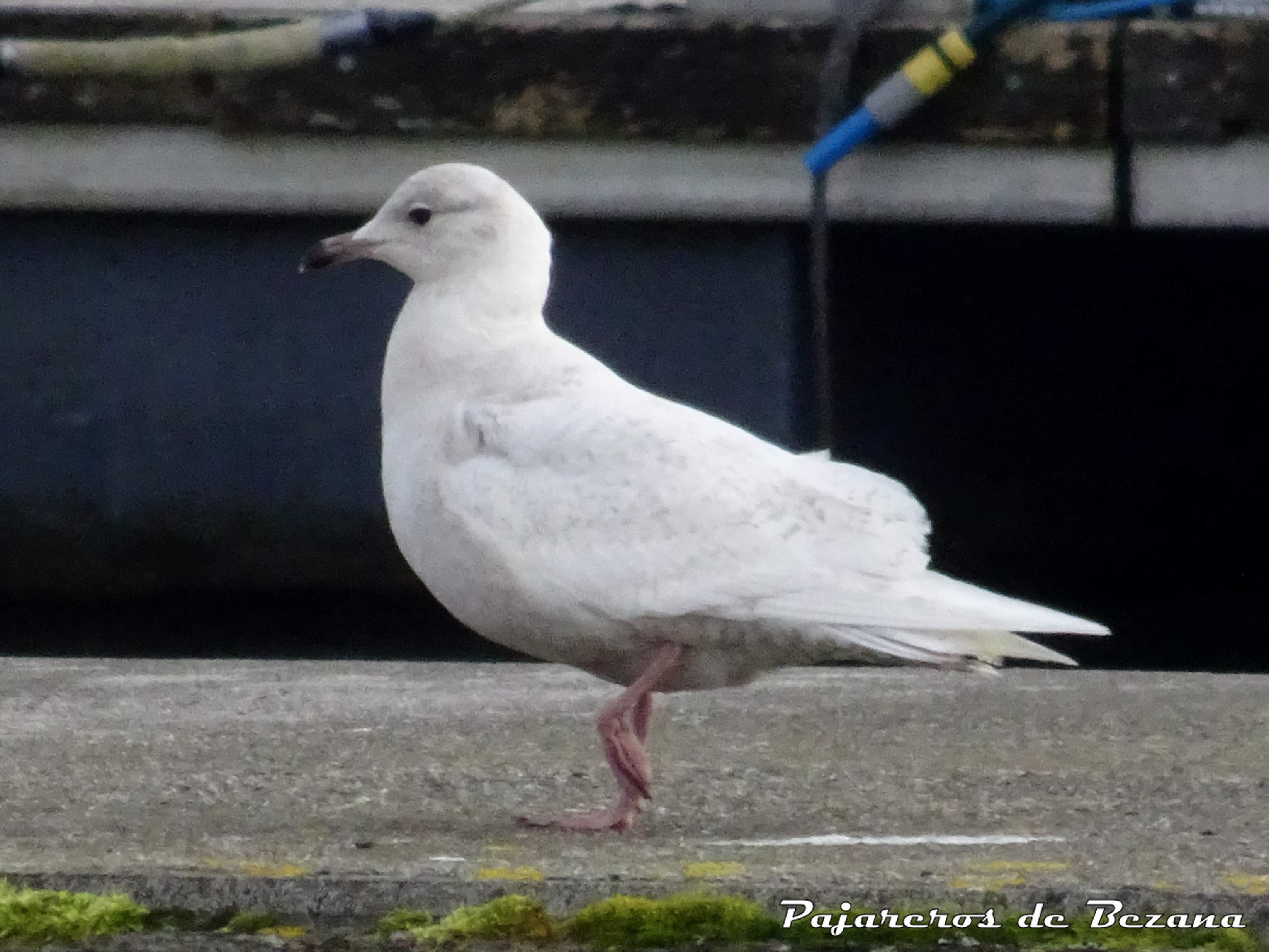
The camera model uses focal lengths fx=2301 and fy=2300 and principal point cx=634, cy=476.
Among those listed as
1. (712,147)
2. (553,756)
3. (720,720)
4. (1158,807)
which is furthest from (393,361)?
(712,147)

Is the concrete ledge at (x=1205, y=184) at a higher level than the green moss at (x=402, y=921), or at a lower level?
higher

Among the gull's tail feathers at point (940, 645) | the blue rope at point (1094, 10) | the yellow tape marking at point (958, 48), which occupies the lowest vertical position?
the gull's tail feathers at point (940, 645)

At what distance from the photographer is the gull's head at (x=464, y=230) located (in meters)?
3.91

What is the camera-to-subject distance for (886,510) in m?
3.69

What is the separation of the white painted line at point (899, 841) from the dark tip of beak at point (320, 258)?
1291mm

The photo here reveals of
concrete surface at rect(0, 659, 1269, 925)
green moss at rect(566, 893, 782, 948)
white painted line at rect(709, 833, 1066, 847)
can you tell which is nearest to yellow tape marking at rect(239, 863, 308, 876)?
concrete surface at rect(0, 659, 1269, 925)

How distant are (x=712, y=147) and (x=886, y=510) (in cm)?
225

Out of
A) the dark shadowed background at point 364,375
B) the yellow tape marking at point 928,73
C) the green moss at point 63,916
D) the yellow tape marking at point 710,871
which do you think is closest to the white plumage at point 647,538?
the yellow tape marking at point 710,871

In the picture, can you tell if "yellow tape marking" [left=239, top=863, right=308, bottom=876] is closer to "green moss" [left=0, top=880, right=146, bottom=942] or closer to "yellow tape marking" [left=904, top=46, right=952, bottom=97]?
"green moss" [left=0, top=880, right=146, bottom=942]

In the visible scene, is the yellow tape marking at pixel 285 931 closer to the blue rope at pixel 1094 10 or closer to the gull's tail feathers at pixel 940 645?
the gull's tail feathers at pixel 940 645

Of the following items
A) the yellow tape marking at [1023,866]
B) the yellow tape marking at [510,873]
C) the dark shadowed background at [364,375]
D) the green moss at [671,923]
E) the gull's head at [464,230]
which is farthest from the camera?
the dark shadowed background at [364,375]

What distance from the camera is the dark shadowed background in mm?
5965

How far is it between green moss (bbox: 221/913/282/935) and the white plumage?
2.62ft

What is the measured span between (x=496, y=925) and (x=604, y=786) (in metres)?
1.14
